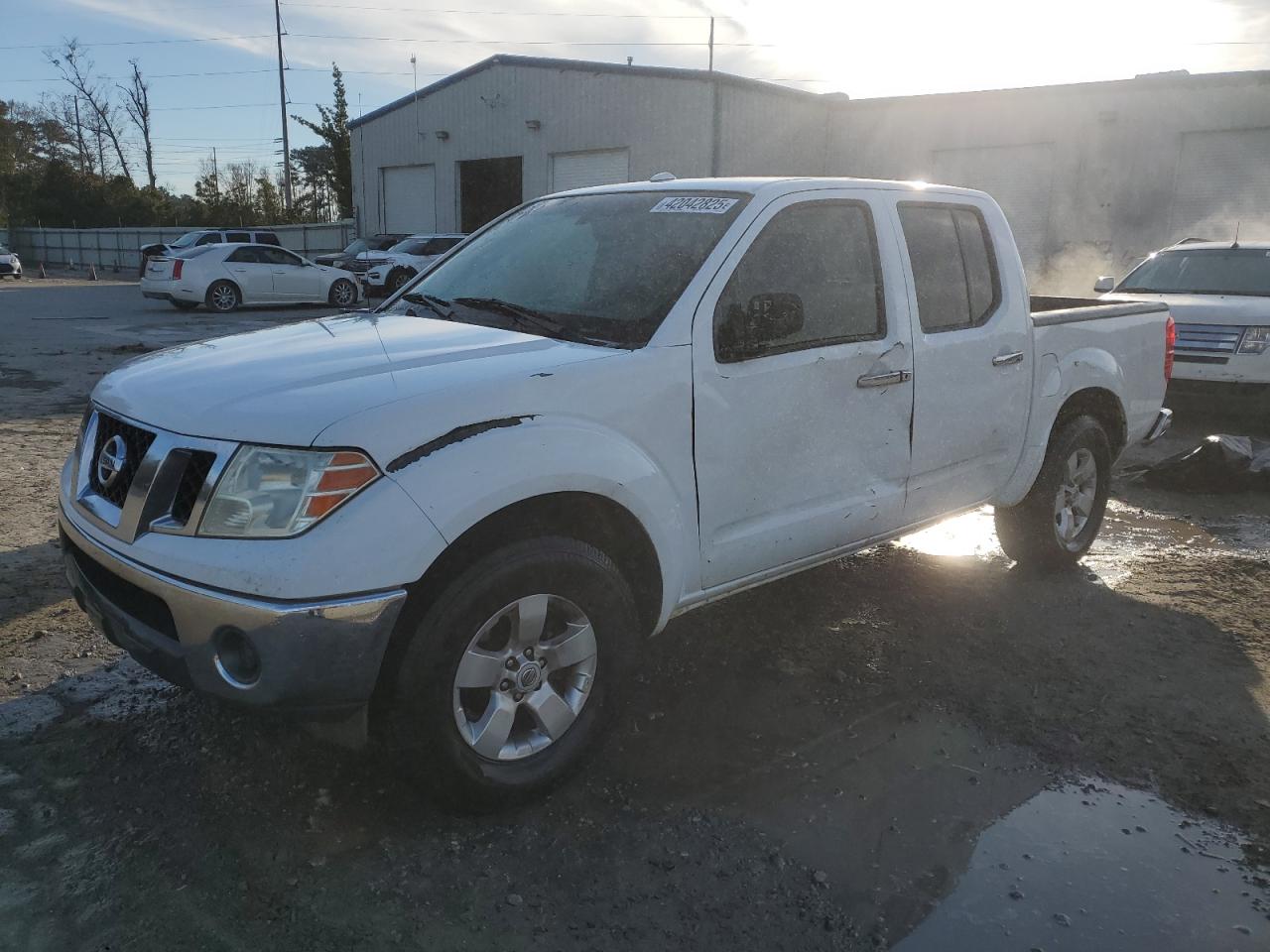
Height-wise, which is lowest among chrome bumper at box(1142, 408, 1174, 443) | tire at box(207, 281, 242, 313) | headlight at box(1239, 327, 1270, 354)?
chrome bumper at box(1142, 408, 1174, 443)

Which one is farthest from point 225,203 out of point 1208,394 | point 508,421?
point 508,421

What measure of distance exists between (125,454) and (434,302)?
134cm

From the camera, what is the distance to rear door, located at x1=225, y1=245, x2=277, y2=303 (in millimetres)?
20453

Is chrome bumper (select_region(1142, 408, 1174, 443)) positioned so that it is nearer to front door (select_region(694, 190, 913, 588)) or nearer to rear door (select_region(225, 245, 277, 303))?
front door (select_region(694, 190, 913, 588))

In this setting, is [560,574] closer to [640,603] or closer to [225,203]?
[640,603]

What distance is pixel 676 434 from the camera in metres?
3.15

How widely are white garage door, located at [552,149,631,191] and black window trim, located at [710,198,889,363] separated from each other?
24390 mm

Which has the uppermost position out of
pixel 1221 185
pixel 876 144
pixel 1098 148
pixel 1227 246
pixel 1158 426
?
pixel 876 144

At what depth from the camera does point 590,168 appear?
2891cm

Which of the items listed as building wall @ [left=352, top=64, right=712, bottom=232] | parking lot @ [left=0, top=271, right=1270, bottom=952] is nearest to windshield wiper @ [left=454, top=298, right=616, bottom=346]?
parking lot @ [left=0, top=271, right=1270, bottom=952]

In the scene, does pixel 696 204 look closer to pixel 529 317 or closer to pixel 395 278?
pixel 529 317

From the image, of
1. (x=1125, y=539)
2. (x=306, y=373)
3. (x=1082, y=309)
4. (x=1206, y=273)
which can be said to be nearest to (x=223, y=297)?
(x=1206, y=273)

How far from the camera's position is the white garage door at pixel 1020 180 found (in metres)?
23.6

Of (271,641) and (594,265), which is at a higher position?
(594,265)
